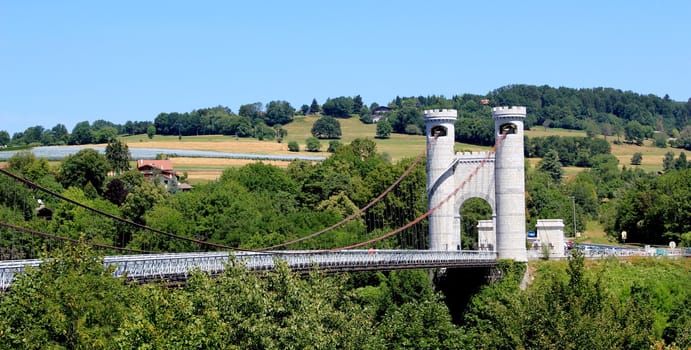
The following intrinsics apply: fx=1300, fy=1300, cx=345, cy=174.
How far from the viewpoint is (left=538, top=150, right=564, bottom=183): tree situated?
15975cm

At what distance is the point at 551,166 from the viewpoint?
162 m

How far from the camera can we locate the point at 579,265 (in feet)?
176

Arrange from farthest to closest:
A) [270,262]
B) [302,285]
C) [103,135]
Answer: [103,135] → [270,262] → [302,285]

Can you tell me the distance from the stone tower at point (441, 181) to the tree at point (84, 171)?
2091 inches

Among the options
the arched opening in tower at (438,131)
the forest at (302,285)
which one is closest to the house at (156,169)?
the forest at (302,285)

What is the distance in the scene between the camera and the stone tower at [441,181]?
Result: 74312 millimetres

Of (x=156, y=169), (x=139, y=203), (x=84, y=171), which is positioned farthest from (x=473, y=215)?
(x=156, y=169)

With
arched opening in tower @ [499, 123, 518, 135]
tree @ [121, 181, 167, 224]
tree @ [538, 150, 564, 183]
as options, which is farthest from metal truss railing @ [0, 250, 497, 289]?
tree @ [538, 150, 564, 183]

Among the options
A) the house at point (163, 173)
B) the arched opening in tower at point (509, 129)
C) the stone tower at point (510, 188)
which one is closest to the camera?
the stone tower at point (510, 188)

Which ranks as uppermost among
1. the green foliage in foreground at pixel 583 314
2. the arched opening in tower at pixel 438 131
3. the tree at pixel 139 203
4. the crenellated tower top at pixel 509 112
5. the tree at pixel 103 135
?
the crenellated tower top at pixel 509 112

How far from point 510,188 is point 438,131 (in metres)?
5.94

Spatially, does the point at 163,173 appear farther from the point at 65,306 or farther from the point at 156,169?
the point at 65,306

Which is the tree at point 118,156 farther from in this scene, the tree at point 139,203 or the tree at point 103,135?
the tree at point 103,135

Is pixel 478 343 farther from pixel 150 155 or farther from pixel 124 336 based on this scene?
pixel 150 155
